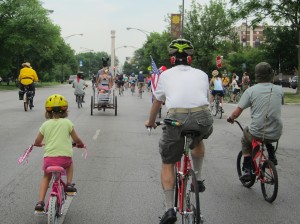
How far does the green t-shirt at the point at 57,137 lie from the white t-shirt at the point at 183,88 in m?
0.99

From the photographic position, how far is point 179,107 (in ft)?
14.3

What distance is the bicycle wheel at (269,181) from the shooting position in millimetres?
5614

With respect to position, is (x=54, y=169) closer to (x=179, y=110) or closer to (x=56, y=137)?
(x=56, y=137)

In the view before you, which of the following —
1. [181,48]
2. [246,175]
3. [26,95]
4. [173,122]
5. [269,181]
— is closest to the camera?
[173,122]

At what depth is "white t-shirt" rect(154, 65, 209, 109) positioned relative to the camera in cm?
436

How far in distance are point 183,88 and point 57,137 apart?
133cm

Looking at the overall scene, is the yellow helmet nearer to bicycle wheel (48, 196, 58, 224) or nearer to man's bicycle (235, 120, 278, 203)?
bicycle wheel (48, 196, 58, 224)

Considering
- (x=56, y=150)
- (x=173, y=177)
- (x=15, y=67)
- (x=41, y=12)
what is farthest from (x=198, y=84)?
(x=15, y=67)

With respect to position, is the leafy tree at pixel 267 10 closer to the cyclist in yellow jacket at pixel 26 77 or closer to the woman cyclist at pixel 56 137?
the cyclist in yellow jacket at pixel 26 77

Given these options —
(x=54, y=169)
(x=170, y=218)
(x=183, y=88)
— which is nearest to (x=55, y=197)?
(x=54, y=169)

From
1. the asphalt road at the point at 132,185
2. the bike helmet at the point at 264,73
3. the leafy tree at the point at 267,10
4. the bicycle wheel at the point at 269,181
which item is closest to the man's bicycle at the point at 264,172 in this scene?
the bicycle wheel at the point at 269,181

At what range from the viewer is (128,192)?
20.1ft

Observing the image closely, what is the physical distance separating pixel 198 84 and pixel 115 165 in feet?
12.7

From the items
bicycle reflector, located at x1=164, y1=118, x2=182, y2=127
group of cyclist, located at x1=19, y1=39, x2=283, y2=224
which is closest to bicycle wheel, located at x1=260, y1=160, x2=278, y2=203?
group of cyclist, located at x1=19, y1=39, x2=283, y2=224
